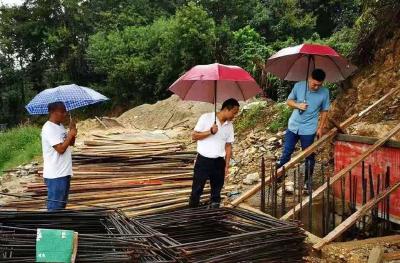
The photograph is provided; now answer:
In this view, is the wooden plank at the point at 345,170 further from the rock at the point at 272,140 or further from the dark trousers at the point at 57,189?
the rock at the point at 272,140

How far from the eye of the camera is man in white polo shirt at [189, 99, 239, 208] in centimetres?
445

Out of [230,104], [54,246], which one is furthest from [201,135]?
[54,246]

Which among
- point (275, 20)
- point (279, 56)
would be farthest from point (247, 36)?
point (279, 56)

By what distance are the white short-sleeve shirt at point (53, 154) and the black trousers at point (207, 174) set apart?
4.11ft

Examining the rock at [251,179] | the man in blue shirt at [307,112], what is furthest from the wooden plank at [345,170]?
the rock at [251,179]

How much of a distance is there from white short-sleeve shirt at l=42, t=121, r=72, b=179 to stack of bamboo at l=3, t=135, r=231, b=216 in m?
1.19

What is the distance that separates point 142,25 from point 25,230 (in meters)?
19.7

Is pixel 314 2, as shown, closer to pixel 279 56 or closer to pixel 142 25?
pixel 142 25

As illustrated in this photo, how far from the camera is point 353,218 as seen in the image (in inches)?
161

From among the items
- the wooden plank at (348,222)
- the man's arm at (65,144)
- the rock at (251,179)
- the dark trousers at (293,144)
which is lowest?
the rock at (251,179)

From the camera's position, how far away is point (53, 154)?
4258 mm

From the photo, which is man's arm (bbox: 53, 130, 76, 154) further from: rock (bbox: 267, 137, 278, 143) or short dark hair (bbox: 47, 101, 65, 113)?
rock (bbox: 267, 137, 278, 143)

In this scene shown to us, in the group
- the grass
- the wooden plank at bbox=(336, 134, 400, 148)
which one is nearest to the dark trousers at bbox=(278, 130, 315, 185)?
the wooden plank at bbox=(336, 134, 400, 148)

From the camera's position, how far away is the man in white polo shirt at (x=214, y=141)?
4.45 metres
